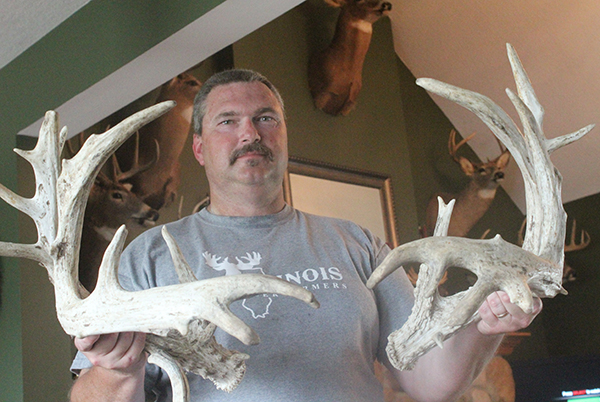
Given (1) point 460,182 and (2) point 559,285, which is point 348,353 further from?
(1) point 460,182

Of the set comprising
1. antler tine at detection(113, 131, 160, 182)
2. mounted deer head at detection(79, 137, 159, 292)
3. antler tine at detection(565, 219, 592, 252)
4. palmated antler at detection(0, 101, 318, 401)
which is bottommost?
palmated antler at detection(0, 101, 318, 401)

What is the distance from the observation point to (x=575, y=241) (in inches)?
233

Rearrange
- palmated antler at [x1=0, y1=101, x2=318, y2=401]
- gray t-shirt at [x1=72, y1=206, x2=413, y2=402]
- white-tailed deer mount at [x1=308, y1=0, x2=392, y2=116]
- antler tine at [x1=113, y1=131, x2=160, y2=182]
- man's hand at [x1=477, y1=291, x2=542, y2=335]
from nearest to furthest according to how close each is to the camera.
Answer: palmated antler at [x1=0, y1=101, x2=318, y2=401] < man's hand at [x1=477, y1=291, x2=542, y2=335] < gray t-shirt at [x1=72, y1=206, x2=413, y2=402] < antler tine at [x1=113, y1=131, x2=160, y2=182] < white-tailed deer mount at [x1=308, y1=0, x2=392, y2=116]

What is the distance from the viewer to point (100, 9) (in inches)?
102

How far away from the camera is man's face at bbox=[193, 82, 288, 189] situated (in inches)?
64.8

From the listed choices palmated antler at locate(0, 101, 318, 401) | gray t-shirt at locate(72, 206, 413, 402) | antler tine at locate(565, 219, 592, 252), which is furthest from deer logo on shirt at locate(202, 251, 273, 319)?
antler tine at locate(565, 219, 592, 252)

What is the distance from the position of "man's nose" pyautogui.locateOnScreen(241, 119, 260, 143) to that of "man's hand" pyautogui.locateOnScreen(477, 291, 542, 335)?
712 millimetres

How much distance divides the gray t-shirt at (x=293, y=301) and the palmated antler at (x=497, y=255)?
0.17m

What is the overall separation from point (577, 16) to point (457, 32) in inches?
33.5

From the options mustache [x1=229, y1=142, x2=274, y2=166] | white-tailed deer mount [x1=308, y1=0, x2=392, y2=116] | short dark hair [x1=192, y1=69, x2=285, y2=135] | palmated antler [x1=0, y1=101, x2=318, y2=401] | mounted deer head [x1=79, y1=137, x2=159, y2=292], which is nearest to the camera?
palmated antler [x1=0, y1=101, x2=318, y2=401]

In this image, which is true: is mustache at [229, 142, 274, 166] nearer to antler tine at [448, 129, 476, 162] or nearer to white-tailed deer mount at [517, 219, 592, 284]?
antler tine at [448, 129, 476, 162]

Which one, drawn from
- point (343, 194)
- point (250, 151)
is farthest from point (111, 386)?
point (343, 194)

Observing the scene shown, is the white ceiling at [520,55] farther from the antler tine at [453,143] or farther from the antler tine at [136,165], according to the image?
the antler tine at [136,165]

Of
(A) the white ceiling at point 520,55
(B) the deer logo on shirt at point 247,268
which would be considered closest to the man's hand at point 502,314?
(B) the deer logo on shirt at point 247,268
